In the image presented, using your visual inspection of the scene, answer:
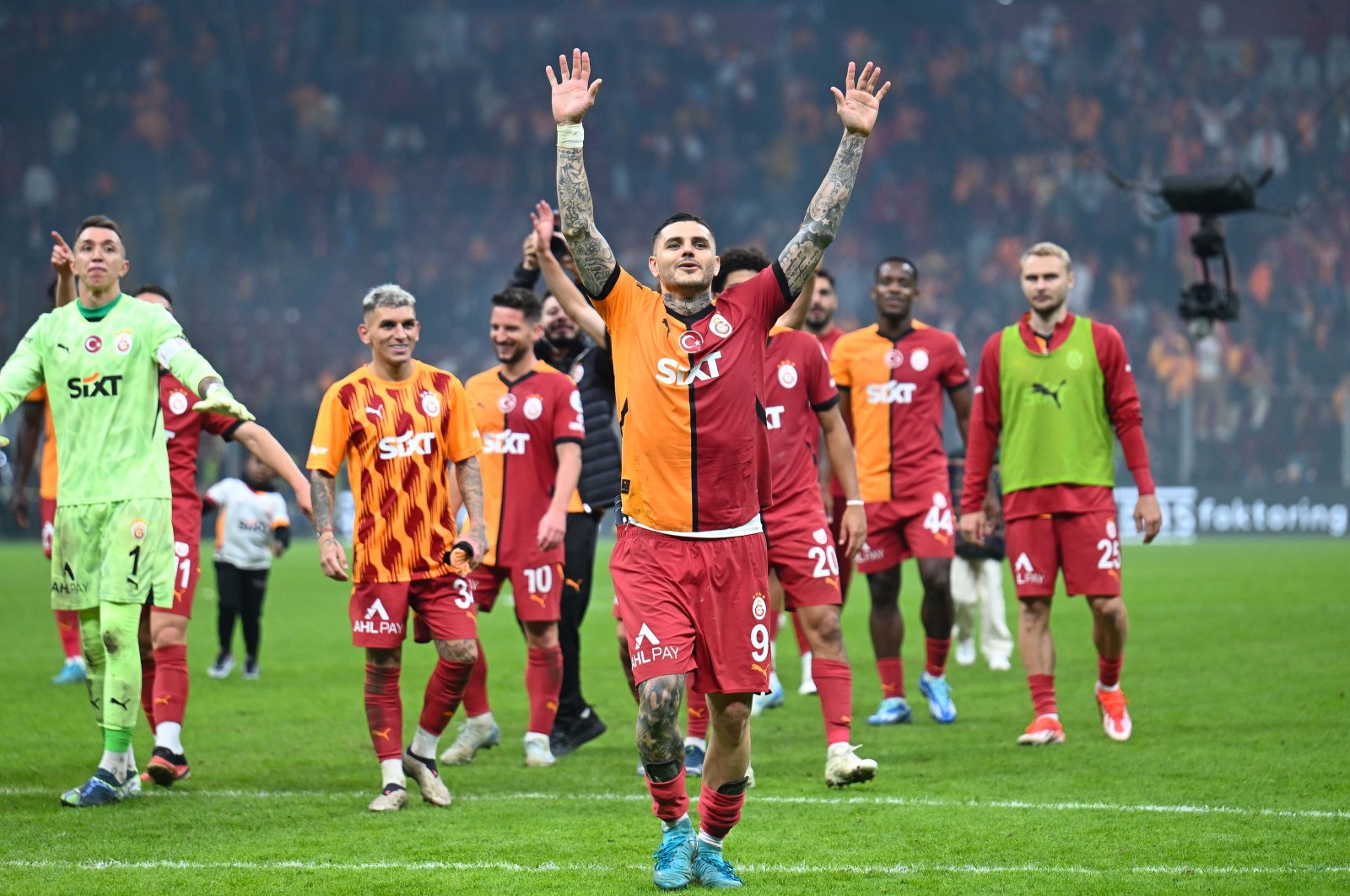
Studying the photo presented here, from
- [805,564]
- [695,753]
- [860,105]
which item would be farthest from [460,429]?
[860,105]

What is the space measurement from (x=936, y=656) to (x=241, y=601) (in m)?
5.39

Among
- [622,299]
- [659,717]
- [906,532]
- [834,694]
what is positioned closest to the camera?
[659,717]

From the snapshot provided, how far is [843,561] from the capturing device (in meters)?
9.70

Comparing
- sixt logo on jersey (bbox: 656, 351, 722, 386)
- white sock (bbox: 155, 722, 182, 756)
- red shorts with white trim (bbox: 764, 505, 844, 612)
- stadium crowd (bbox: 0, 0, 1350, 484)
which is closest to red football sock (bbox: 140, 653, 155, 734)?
white sock (bbox: 155, 722, 182, 756)

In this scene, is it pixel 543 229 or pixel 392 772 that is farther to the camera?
pixel 392 772

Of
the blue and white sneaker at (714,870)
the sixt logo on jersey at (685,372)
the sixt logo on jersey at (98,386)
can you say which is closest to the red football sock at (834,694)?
the blue and white sneaker at (714,870)

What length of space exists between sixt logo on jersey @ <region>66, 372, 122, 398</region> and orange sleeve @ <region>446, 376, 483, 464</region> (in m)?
1.41

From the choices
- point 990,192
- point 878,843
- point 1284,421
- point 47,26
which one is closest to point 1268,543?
point 1284,421

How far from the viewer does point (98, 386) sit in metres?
6.85

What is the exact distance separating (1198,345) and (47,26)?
2303 cm

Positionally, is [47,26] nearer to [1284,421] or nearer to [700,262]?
[1284,421]

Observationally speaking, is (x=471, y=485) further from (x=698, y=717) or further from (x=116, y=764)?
(x=116, y=764)

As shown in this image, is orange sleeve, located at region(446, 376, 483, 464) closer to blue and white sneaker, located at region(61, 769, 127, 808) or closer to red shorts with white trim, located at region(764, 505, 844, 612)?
red shorts with white trim, located at region(764, 505, 844, 612)

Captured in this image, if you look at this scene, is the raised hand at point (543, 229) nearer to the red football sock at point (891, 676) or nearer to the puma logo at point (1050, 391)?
the puma logo at point (1050, 391)
